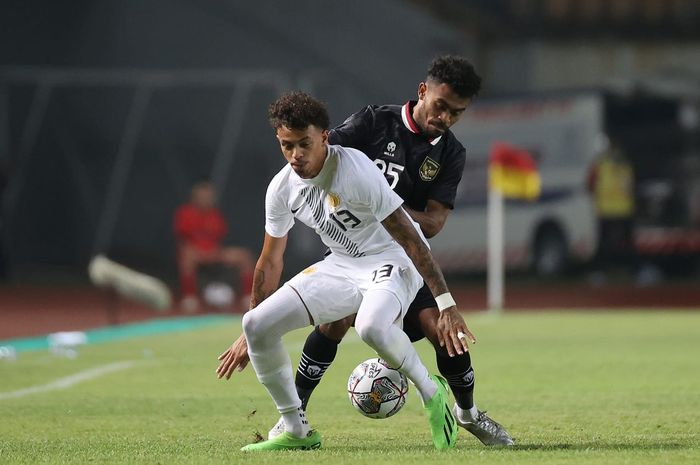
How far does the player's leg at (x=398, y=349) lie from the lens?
23.3 ft

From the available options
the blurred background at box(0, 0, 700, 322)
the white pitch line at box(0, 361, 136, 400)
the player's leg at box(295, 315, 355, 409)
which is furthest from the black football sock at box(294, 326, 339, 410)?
the blurred background at box(0, 0, 700, 322)

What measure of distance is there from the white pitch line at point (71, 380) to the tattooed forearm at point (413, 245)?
4427 mm

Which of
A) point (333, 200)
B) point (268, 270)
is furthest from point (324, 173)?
point (268, 270)

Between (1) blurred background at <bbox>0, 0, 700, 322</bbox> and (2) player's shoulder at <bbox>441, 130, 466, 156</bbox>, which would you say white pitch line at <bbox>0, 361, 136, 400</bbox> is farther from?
(1) blurred background at <bbox>0, 0, 700, 322</bbox>

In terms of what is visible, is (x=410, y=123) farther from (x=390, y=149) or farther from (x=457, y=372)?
(x=457, y=372)

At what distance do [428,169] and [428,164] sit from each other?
0.09ft

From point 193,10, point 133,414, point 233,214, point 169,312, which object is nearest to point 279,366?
point 133,414

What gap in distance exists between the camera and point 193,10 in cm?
3030

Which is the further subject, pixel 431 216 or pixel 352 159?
pixel 431 216

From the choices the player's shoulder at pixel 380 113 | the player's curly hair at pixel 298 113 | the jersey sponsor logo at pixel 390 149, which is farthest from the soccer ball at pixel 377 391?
the player's curly hair at pixel 298 113

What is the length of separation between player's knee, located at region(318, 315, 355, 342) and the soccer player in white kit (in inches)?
16.8

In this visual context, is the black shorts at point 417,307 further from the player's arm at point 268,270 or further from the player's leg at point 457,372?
the player's arm at point 268,270

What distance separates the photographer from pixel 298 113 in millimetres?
7020

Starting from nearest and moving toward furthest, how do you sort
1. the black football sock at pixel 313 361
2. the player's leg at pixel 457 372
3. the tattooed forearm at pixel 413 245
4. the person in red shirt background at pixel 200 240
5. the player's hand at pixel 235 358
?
the tattooed forearm at pixel 413 245 → the player's hand at pixel 235 358 → the player's leg at pixel 457 372 → the black football sock at pixel 313 361 → the person in red shirt background at pixel 200 240
